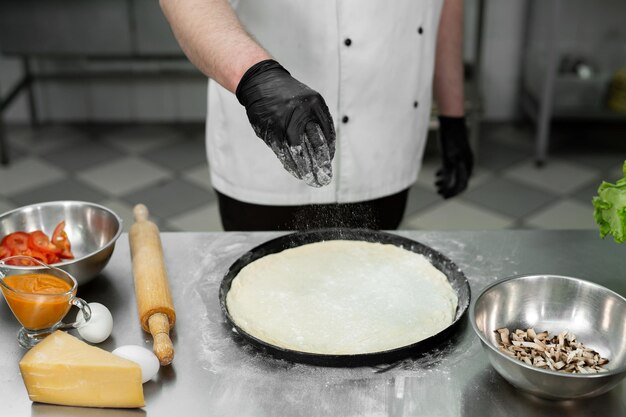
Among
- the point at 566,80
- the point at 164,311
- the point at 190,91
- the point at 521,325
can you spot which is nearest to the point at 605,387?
the point at 521,325

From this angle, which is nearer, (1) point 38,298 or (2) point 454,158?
(1) point 38,298

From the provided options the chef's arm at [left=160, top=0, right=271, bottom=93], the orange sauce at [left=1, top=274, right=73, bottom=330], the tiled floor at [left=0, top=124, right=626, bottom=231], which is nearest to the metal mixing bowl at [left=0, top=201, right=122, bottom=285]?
the orange sauce at [left=1, top=274, right=73, bottom=330]

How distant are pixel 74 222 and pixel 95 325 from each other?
0.39 meters

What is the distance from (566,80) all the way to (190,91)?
81.6 inches

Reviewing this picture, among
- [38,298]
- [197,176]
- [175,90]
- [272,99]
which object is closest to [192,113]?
[175,90]

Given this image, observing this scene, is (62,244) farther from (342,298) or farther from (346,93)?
(346,93)

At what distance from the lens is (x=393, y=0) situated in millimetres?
1814

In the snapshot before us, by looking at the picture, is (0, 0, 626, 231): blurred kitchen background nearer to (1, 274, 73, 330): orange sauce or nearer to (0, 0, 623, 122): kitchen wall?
(0, 0, 623, 122): kitchen wall

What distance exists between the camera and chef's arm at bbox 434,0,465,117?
6.68 feet

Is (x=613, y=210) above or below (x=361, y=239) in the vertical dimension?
above

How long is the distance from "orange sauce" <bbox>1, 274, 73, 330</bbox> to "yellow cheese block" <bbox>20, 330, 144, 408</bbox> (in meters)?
0.09

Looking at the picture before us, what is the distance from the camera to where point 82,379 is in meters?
1.17

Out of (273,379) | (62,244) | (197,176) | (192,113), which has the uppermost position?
(62,244)

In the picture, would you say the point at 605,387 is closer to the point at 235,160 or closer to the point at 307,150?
the point at 307,150
